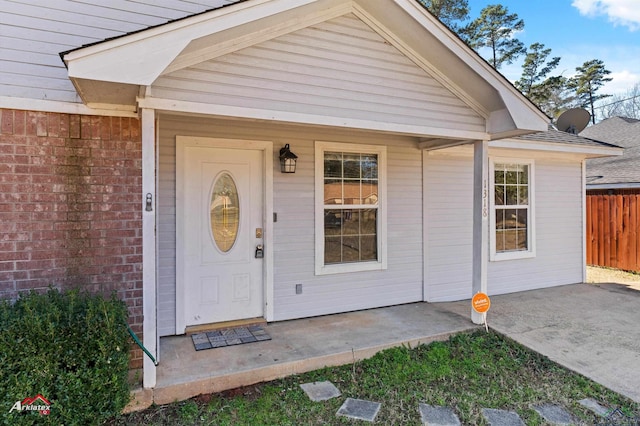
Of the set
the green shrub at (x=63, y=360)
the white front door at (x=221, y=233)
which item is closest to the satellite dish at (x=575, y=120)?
the white front door at (x=221, y=233)

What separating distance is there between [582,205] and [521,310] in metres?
3.33

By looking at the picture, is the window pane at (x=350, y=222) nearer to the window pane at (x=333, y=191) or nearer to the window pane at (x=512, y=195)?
the window pane at (x=333, y=191)

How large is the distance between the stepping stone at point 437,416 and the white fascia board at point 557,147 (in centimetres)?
424

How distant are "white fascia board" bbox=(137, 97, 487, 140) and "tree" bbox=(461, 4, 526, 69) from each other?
15936mm

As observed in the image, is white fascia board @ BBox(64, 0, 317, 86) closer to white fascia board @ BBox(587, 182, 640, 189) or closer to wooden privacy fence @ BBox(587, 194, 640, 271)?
wooden privacy fence @ BBox(587, 194, 640, 271)

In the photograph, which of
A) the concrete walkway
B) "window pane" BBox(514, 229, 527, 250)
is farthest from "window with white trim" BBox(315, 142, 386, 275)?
"window pane" BBox(514, 229, 527, 250)

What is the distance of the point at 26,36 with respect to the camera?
3420mm

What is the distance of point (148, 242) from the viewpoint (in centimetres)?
322

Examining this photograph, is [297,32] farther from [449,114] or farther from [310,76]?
[449,114]

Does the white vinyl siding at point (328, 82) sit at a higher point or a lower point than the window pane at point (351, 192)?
higher

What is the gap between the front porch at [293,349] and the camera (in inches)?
132

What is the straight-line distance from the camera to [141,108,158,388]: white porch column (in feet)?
10.5

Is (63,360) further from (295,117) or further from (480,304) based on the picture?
(480,304)

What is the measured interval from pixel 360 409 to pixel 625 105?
2860 centimetres
